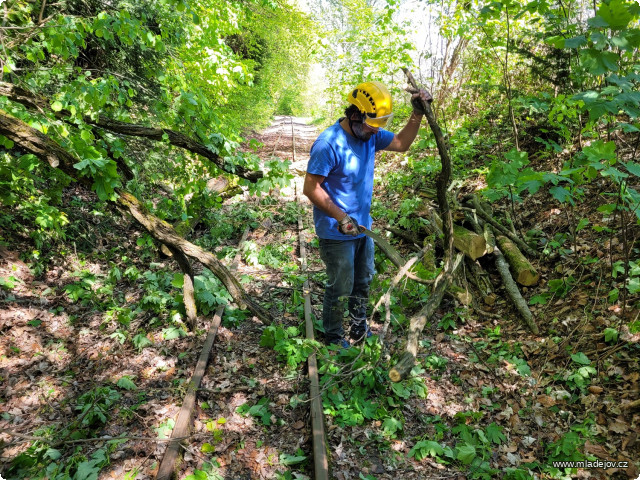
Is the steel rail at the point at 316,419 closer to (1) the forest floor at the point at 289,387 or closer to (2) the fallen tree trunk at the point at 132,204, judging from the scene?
(1) the forest floor at the point at 289,387

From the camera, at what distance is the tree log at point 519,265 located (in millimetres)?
5109

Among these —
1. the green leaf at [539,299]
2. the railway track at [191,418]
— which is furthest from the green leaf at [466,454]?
the green leaf at [539,299]

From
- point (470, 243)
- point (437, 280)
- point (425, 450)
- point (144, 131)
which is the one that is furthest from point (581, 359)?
point (144, 131)

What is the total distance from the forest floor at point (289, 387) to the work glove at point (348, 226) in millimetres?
1540

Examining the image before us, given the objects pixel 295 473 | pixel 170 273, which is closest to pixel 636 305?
pixel 295 473

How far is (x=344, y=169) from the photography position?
3.74 m

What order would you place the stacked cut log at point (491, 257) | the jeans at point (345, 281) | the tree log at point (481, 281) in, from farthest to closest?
the tree log at point (481, 281)
the stacked cut log at point (491, 257)
the jeans at point (345, 281)

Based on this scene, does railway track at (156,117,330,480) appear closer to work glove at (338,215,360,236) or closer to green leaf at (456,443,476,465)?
green leaf at (456,443,476,465)

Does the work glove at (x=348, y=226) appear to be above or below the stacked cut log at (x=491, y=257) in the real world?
above

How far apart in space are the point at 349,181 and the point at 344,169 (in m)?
0.15

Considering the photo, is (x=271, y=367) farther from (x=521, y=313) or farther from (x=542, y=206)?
(x=542, y=206)

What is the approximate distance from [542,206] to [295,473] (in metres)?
5.63

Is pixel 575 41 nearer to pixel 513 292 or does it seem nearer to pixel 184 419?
pixel 513 292

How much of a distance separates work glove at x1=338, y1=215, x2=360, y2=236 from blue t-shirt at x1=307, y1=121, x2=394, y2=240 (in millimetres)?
170
